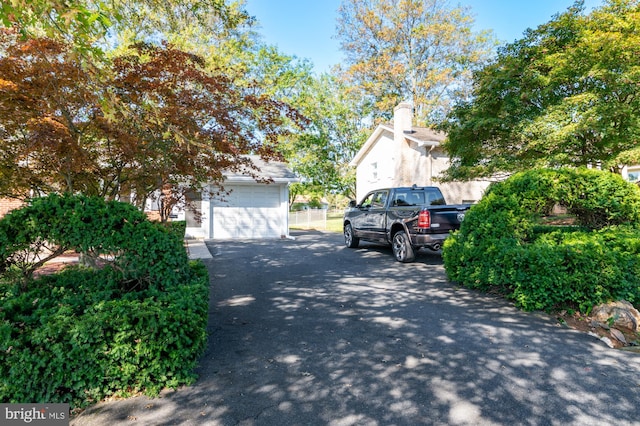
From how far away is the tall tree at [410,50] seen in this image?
26.7 m

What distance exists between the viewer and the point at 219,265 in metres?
8.61

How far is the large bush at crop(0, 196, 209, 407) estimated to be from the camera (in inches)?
→ 97.0

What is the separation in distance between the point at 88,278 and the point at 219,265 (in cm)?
487

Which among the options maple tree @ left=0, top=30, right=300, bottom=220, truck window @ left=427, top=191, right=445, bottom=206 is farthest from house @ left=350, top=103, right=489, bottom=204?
maple tree @ left=0, top=30, right=300, bottom=220

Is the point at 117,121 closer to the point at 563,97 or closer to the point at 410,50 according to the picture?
the point at 563,97

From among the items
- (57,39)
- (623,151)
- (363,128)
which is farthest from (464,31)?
(57,39)

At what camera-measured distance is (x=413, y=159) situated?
18.0m

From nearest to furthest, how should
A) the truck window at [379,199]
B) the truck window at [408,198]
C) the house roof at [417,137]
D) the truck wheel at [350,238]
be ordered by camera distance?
the truck window at [408,198]
the truck window at [379,199]
the truck wheel at [350,238]
the house roof at [417,137]

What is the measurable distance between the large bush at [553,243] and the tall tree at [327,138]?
2076 cm

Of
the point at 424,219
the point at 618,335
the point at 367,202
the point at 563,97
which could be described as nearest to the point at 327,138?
the point at 367,202

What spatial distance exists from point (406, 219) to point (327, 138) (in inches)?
767

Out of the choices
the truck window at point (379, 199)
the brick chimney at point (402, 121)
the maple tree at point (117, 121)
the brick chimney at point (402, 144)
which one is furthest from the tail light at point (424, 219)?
the brick chimney at point (402, 121)

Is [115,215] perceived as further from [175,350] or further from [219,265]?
[219,265]

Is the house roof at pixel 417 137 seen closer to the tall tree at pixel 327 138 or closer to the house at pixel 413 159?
the house at pixel 413 159
